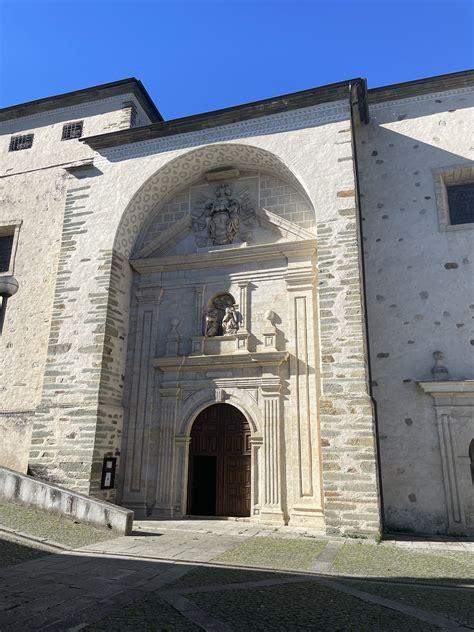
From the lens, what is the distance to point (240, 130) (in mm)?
9922

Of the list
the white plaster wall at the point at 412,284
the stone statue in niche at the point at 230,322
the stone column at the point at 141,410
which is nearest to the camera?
the white plaster wall at the point at 412,284

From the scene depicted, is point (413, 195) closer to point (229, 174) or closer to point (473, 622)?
point (229, 174)

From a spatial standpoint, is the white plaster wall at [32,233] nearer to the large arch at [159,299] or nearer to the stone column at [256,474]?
the large arch at [159,299]

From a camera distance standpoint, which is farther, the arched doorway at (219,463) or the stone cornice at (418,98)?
the stone cornice at (418,98)

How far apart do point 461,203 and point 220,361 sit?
568 centimetres

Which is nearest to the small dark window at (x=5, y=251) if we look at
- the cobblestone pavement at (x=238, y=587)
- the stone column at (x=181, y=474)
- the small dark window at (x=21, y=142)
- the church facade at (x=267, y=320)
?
the church facade at (x=267, y=320)

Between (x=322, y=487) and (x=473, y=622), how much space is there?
4478 millimetres

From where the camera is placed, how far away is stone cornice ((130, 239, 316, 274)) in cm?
924

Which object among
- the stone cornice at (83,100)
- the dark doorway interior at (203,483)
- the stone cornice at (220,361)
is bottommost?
the dark doorway interior at (203,483)

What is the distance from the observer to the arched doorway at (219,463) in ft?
28.2

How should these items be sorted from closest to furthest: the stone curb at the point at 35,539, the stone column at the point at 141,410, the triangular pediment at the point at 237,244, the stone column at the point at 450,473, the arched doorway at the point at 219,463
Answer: the stone curb at the point at 35,539 → the stone column at the point at 450,473 → the arched doorway at the point at 219,463 → the stone column at the point at 141,410 → the triangular pediment at the point at 237,244

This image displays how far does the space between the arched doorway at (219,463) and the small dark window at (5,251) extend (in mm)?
6516

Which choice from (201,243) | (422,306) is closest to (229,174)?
(201,243)

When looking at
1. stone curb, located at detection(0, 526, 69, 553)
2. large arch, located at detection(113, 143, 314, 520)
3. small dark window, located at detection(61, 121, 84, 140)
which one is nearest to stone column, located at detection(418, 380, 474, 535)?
large arch, located at detection(113, 143, 314, 520)
